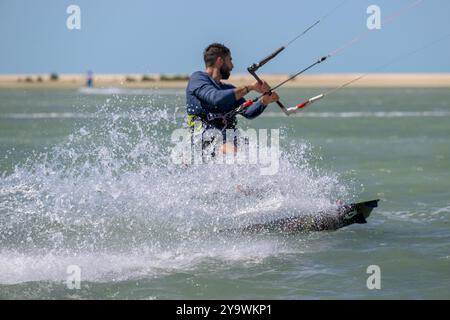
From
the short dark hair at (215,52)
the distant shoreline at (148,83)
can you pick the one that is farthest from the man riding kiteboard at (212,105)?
the distant shoreline at (148,83)

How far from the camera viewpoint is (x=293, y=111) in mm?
10164

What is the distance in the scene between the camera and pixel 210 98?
952cm

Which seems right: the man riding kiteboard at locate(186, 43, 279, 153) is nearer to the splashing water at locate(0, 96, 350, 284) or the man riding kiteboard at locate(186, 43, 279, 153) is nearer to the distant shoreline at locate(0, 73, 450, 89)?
the splashing water at locate(0, 96, 350, 284)

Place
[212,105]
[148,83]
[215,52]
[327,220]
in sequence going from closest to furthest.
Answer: [212,105]
[215,52]
[327,220]
[148,83]

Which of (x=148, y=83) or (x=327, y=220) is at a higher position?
(x=148, y=83)

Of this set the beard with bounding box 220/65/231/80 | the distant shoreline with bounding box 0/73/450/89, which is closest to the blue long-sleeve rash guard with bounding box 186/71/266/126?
the beard with bounding box 220/65/231/80

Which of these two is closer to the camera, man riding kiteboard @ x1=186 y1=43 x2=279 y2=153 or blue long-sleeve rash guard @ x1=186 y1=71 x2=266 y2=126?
blue long-sleeve rash guard @ x1=186 y1=71 x2=266 y2=126

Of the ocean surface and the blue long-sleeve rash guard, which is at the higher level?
the blue long-sleeve rash guard

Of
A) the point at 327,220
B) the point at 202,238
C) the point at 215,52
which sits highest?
the point at 215,52

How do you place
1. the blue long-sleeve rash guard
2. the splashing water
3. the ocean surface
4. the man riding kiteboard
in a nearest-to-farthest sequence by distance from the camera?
the ocean surface → the splashing water → the blue long-sleeve rash guard → the man riding kiteboard

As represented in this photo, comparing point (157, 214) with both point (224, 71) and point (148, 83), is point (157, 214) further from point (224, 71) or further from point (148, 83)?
point (148, 83)

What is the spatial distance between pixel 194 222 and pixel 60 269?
2.32 meters

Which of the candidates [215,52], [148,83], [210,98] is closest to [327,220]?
[210,98]

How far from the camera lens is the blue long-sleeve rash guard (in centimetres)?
942
